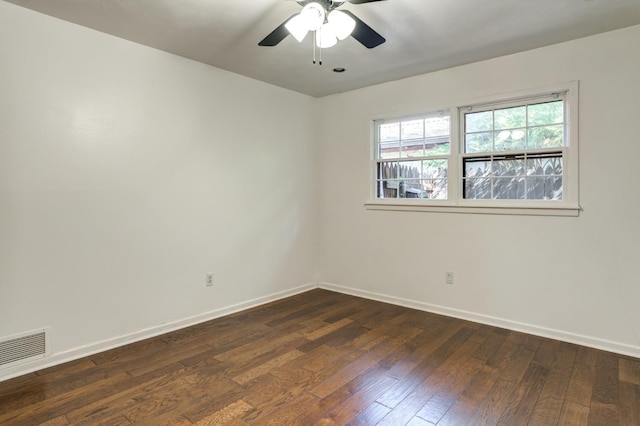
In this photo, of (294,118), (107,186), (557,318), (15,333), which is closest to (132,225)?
(107,186)

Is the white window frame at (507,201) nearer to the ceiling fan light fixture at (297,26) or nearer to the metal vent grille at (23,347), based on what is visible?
the ceiling fan light fixture at (297,26)

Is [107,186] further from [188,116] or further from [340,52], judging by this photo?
[340,52]

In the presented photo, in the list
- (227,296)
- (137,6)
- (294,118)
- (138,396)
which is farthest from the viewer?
(294,118)

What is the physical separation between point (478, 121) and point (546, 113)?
0.57 m

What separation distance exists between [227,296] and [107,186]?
5.09ft

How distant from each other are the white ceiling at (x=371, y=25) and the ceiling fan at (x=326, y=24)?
0.30 m

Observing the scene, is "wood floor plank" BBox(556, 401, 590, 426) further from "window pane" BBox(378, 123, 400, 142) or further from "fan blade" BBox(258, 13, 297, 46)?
"window pane" BBox(378, 123, 400, 142)

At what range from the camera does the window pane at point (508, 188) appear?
3242mm

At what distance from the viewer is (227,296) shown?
3652mm

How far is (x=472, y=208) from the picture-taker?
3.44 m

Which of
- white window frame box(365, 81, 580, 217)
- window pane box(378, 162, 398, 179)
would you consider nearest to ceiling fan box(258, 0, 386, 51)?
white window frame box(365, 81, 580, 217)

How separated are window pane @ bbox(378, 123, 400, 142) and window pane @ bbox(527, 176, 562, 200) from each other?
1463mm

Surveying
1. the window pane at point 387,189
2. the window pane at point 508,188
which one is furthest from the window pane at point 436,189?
the window pane at point 508,188

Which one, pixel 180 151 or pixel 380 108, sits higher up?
pixel 380 108
